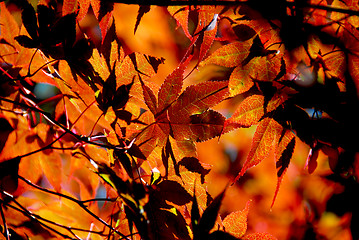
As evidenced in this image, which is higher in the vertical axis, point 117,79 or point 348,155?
point 117,79

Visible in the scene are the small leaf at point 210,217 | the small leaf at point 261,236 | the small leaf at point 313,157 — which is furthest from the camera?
the small leaf at point 313,157

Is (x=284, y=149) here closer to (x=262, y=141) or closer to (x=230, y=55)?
(x=262, y=141)

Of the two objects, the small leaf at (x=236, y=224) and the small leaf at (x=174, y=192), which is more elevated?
the small leaf at (x=174, y=192)

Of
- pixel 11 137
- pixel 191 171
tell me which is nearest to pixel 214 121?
pixel 191 171

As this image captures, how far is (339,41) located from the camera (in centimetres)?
56

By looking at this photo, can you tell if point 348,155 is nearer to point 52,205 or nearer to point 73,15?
point 73,15

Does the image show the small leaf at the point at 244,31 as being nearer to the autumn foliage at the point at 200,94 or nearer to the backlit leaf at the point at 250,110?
the autumn foliage at the point at 200,94

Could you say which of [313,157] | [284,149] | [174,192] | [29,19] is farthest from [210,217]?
[29,19]

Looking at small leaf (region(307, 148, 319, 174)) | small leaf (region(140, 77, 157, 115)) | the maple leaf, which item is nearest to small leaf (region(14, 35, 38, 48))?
small leaf (region(140, 77, 157, 115))

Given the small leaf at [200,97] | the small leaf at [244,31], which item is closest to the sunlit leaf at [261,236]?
the small leaf at [200,97]

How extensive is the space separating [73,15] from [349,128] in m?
0.54

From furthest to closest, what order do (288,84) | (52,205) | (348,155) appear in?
(52,205)
(348,155)
(288,84)

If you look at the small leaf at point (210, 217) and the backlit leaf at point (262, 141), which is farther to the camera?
the backlit leaf at point (262, 141)

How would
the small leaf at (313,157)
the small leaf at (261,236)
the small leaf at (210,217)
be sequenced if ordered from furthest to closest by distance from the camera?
the small leaf at (313,157) < the small leaf at (261,236) < the small leaf at (210,217)
